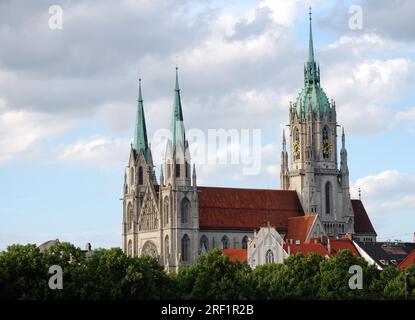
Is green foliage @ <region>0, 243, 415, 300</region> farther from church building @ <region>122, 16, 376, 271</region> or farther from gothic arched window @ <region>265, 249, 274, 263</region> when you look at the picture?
church building @ <region>122, 16, 376, 271</region>

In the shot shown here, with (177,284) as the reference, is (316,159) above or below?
above

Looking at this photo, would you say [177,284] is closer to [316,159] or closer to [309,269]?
[309,269]

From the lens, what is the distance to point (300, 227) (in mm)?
154375

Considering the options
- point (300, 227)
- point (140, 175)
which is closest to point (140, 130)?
point (140, 175)

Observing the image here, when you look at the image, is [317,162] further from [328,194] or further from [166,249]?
[166,249]

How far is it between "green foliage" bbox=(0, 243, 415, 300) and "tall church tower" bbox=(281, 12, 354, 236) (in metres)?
48.1

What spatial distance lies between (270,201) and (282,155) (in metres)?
6.67

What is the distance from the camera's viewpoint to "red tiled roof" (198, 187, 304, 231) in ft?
506
